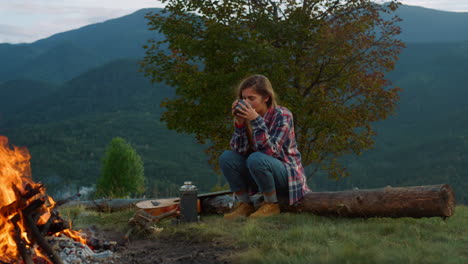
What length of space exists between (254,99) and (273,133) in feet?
1.71

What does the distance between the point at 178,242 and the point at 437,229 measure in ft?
10.2

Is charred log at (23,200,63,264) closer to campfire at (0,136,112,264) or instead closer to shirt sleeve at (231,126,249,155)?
campfire at (0,136,112,264)

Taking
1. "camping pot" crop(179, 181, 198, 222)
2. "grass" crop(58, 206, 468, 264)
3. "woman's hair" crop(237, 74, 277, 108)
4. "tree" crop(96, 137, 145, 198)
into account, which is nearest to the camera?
"grass" crop(58, 206, 468, 264)

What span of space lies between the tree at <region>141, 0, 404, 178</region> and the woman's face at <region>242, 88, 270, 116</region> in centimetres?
524

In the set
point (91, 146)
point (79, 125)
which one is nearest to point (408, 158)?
point (91, 146)

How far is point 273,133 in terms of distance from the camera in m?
5.78

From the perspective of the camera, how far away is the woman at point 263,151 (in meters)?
5.64

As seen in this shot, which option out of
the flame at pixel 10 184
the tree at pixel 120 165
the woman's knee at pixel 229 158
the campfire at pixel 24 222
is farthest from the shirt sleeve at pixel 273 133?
the tree at pixel 120 165

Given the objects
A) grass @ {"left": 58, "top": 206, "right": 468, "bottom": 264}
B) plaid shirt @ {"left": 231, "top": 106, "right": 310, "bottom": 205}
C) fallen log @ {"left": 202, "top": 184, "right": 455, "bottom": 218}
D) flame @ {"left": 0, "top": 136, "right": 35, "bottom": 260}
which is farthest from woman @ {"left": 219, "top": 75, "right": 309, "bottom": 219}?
flame @ {"left": 0, "top": 136, "right": 35, "bottom": 260}

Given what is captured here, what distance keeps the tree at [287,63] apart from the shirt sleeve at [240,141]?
5.29m

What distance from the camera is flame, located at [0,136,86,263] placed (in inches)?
158

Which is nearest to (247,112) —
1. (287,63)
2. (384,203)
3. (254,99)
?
(254,99)

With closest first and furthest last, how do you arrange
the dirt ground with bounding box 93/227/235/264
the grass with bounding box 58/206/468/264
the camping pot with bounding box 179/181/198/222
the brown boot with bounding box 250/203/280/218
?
the grass with bounding box 58/206/468/264
the dirt ground with bounding box 93/227/235/264
the brown boot with bounding box 250/203/280/218
the camping pot with bounding box 179/181/198/222

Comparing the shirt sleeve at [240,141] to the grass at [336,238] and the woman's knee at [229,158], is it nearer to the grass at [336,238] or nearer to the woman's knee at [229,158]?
the woman's knee at [229,158]
